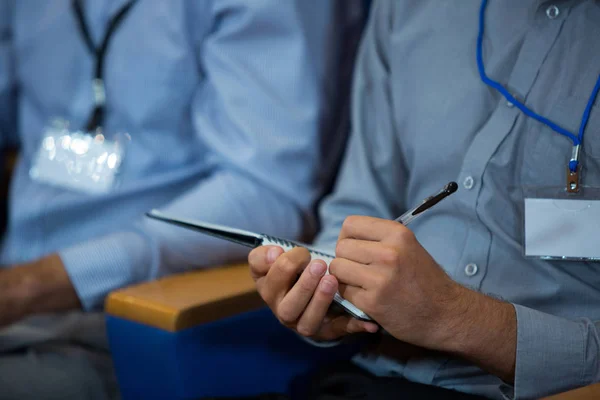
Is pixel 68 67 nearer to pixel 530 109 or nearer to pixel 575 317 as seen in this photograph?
pixel 530 109

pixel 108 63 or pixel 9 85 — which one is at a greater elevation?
pixel 108 63

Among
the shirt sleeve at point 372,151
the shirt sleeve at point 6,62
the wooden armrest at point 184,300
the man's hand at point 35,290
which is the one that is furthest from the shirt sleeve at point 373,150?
the shirt sleeve at point 6,62

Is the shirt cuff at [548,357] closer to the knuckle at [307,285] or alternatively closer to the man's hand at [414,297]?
the man's hand at [414,297]

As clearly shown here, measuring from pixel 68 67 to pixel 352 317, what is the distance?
3.01 feet

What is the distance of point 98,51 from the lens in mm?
1455

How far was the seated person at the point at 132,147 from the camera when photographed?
126 centimetres

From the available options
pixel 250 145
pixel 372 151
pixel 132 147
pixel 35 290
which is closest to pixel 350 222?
pixel 372 151

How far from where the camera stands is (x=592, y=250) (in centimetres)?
89

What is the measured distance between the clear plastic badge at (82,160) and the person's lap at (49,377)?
15.0 inches

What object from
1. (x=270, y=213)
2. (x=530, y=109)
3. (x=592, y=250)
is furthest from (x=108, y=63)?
(x=592, y=250)

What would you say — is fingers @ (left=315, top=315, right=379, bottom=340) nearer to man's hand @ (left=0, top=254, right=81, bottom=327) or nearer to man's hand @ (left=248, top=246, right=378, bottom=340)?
man's hand @ (left=248, top=246, right=378, bottom=340)

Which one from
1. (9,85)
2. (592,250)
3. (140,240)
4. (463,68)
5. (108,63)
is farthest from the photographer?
(9,85)

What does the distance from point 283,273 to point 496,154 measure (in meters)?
0.36

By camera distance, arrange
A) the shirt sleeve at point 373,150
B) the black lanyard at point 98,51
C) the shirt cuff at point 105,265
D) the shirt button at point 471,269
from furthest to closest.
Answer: the black lanyard at point 98,51
the shirt cuff at point 105,265
the shirt sleeve at point 373,150
the shirt button at point 471,269
